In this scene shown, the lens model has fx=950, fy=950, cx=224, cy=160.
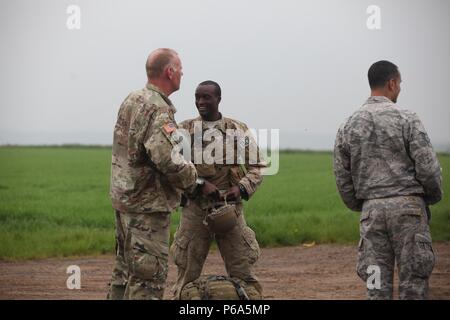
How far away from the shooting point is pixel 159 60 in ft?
24.2

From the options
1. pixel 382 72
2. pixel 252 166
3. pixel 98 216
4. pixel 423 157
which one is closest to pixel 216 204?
pixel 252 166

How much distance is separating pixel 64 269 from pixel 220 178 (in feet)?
12.2

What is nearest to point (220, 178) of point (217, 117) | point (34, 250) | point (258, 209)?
point (217, 117)

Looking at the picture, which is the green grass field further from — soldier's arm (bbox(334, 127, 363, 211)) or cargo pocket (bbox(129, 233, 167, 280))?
soldier's arm (bbox(334, 127, 363, 211))

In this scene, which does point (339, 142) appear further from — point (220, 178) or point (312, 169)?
point (312, 169)

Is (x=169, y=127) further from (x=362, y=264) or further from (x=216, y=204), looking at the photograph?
(x=362, y=264)

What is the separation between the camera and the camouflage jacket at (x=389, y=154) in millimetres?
7055

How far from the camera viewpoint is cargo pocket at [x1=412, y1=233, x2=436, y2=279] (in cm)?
704

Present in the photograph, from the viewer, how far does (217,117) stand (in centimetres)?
842

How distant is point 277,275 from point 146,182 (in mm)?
4040

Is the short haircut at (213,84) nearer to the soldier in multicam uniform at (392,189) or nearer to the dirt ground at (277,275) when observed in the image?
the soldier in multicam uniform at (392,189)

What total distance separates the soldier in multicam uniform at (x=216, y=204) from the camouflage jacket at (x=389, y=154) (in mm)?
1292

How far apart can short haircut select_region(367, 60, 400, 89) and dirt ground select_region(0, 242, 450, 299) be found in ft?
9.12
